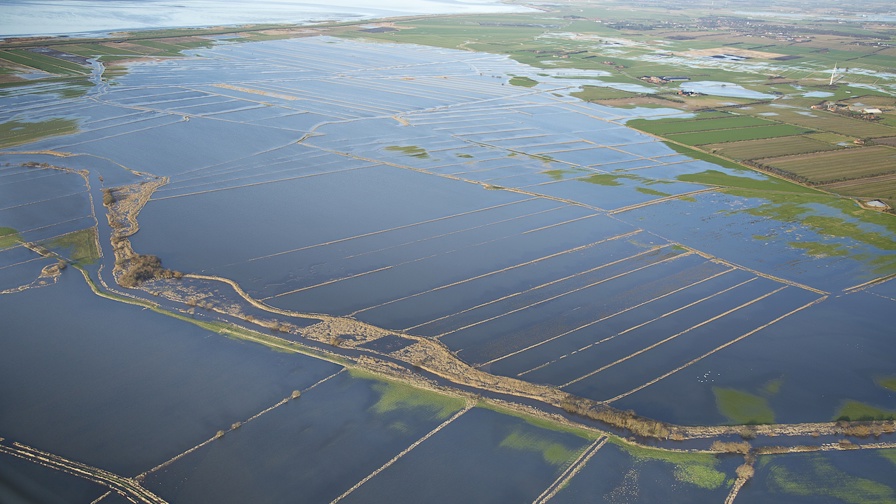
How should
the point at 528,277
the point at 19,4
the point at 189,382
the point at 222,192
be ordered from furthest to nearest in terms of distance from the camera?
the point at 19,4 < the point at 222,192 < the point at 528,277 < the point at 189,382

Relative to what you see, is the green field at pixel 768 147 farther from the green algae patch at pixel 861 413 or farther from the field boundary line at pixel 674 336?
the green algae patch at pixel 861 413

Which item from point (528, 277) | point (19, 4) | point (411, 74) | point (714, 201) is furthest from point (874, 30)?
point (19, 4)

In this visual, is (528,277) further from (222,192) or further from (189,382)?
(222,192)

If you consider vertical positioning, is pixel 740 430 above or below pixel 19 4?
below

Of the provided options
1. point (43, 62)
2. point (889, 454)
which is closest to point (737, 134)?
point (889, 454)

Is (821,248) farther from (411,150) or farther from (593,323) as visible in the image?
(411,150)
